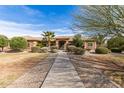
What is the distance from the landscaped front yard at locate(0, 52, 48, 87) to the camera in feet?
21.1

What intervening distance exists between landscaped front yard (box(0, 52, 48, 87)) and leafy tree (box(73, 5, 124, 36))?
2.46 meters

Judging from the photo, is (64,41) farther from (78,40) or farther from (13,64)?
(13,64)

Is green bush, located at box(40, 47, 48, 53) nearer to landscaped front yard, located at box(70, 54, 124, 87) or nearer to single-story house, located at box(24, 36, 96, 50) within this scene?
single-story house, located at box(24, 36, 96, 50)

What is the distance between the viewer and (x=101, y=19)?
702 cm

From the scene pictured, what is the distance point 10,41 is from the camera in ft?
26.0

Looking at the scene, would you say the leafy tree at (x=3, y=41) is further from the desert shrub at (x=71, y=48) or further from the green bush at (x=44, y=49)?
the desert shrub at (x=71, y=48)

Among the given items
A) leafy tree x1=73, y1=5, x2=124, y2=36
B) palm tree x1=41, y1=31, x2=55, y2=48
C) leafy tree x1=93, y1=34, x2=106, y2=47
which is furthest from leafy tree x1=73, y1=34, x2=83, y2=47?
palm tree x1=41, y1=31, x2=55, y2=48

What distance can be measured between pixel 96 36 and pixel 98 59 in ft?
10.8

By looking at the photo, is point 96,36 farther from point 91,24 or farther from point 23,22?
point 23,22

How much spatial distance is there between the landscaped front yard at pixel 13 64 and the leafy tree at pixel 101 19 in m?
2.46

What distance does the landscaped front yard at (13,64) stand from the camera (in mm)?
6430

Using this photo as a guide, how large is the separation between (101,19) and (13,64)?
4.04 m

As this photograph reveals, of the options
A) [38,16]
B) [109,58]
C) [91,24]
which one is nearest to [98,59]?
[109,58]

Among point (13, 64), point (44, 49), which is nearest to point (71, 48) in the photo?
point (44, 49)
